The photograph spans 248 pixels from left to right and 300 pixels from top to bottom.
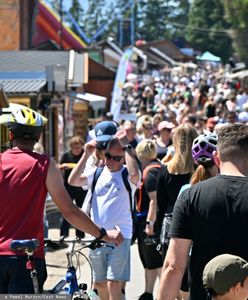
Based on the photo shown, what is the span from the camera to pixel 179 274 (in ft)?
16.5

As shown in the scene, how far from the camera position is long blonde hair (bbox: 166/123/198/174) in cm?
788

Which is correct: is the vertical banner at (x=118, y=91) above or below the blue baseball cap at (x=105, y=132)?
below

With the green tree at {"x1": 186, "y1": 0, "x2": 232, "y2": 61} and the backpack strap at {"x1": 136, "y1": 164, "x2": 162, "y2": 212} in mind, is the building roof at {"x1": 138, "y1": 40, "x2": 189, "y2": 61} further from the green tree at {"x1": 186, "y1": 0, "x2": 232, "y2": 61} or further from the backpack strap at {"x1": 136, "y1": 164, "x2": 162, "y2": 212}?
the backpack strap at {"x1": 136, "y1": 164, "x2": 162, "y2": 212}

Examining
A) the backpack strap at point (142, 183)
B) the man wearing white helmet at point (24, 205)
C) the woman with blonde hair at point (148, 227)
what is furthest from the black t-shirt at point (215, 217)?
the backpack strap at point (142, 183)

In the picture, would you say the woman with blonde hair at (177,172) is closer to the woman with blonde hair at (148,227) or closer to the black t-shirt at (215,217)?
the woman with blonde hair at (148,227)

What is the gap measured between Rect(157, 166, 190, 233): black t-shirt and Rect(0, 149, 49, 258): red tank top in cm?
259

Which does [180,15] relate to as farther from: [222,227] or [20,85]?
[222,227]

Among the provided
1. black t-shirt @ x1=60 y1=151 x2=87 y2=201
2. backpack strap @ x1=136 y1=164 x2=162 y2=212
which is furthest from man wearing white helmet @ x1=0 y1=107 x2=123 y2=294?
black t-shirt @ x1=60 y1=151 x2=87 y2=201

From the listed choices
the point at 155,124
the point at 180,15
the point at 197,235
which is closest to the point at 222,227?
the point at 197,235

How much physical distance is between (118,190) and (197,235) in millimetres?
3123

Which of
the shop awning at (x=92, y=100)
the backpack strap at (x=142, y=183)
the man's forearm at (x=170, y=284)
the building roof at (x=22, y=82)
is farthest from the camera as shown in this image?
the shop awning at (x=92, y=100)

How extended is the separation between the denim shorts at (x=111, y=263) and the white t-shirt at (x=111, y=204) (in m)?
0.19

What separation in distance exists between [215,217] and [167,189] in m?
3.09

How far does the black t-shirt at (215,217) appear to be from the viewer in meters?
4.92
